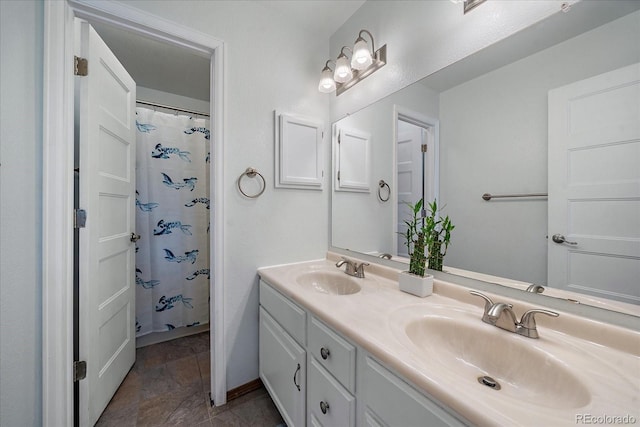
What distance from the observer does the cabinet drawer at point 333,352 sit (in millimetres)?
770

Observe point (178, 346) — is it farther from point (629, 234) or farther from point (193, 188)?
point (629, 234)

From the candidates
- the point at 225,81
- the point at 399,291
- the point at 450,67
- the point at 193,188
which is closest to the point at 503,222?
the point at 399,291

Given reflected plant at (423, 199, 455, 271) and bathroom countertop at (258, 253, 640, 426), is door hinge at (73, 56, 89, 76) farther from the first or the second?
reflected plant at (423, 199, 455, 271)

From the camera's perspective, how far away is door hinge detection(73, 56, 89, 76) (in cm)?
118

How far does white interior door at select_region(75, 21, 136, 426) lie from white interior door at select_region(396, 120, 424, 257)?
1.57 m

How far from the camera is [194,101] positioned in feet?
8.49

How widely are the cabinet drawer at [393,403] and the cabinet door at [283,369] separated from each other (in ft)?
1.30

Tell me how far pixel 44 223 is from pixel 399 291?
1537 mm

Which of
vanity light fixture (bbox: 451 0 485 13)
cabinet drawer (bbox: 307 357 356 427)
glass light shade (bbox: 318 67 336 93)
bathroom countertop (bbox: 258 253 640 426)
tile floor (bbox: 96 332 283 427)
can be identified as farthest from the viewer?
glass light shade (bbox: 318 67 336 93)

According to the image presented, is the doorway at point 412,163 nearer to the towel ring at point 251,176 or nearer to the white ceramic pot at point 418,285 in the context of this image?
the white ceramic pot at point 418,285

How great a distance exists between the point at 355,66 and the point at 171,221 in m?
1.93

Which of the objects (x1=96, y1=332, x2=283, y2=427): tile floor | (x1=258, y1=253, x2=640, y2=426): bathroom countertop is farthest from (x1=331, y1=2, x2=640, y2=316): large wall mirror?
(x1=96, y1=332, x2=283, y2=427): tile floor

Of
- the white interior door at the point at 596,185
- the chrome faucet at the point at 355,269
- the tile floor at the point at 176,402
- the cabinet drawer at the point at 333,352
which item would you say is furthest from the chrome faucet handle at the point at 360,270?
the tile floor at the point at 176,402

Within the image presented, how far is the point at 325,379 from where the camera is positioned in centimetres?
89
